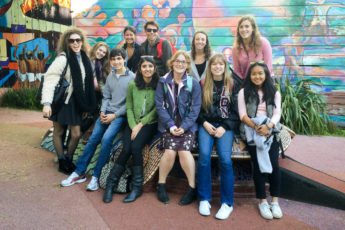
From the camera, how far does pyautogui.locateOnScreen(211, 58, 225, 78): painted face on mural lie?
3.16 meters

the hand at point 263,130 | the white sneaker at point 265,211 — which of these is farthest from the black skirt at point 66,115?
the white sneaker at point 265,211

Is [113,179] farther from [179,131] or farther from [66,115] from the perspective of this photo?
[66,115]

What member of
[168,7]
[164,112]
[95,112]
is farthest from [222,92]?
[168,7]

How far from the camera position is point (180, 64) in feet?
10.5

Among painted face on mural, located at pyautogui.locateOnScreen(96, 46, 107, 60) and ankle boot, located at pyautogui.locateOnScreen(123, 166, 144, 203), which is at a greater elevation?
painted face on mural, located at pyautogui.locateOnScreen(96, 46, 107, 60)

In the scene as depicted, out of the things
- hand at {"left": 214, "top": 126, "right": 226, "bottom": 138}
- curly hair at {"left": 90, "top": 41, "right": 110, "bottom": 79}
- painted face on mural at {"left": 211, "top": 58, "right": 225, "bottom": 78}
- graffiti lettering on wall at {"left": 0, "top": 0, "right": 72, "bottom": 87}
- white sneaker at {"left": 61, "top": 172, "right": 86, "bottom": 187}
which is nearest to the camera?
hand at {"left": 214, "top": 126, "right": 226, "bottom": 138}

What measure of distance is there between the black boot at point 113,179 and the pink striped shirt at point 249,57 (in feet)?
6.39

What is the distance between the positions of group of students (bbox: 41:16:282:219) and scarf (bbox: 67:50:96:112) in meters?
0.01

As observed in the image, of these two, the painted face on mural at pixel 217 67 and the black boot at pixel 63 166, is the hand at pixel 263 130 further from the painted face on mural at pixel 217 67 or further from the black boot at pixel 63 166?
the black boot at pixel 63 166

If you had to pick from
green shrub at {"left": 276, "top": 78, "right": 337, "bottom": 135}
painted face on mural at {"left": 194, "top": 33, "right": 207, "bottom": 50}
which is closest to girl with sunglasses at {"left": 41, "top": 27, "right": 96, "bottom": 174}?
painted face on mural at {"left": 194, "top": 33, "right": 207, "bottom": 50}

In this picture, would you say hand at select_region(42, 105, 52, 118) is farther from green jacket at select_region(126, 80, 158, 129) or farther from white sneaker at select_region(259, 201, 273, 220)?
white sneaker at select_region(259, 201, 273, 220)

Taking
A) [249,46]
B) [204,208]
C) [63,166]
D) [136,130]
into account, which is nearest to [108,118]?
[136,130]

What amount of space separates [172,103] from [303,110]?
3.86m

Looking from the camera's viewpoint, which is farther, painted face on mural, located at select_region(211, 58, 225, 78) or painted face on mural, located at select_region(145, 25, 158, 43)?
painted face on mural, located at select_region(145, 25, 158, 43)
